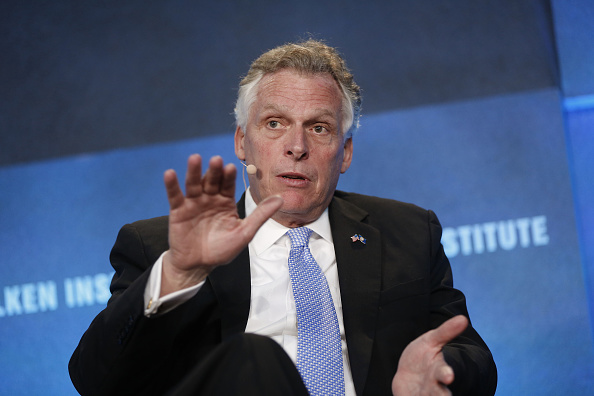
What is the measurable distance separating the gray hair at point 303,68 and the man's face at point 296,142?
0.03 meters

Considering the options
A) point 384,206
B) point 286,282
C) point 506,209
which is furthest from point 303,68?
point 506,209

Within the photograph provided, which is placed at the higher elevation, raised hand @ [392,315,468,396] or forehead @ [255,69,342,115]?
forehead @ [255,69,342,115]

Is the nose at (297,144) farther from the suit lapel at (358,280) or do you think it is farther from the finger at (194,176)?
the finger at (194,176)

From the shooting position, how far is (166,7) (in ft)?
10.1

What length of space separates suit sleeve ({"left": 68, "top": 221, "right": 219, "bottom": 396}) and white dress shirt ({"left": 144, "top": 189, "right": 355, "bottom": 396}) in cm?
15

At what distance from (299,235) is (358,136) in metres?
1.20

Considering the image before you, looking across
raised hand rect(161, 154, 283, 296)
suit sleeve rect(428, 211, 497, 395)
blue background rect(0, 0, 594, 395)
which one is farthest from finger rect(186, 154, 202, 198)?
blue background rect(0, 0, 594, 395)

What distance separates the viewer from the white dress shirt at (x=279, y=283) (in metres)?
1.77

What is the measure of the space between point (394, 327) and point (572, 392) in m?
1.46

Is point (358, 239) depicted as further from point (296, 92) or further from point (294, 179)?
point (296, 92)

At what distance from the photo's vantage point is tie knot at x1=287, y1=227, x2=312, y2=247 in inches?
74.1

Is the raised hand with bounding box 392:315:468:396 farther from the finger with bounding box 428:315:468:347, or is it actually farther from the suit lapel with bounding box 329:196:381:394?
the suit lapel with bounding box 329:196:381:394

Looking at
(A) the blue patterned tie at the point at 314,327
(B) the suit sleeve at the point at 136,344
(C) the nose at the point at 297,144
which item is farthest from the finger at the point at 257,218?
(C) the nose at the point at 297,144

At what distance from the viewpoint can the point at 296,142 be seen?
1913 mm
